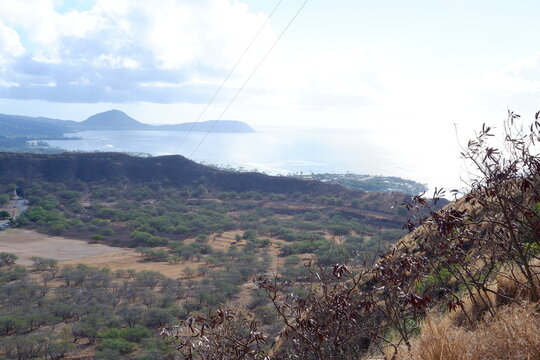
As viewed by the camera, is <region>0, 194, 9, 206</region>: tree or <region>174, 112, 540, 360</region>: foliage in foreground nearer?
<region>174, 112, 540, 360</region>: foliage in foreground

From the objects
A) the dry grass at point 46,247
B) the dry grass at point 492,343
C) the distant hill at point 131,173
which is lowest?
the dry grass at point 46,247

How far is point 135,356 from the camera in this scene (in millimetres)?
10367

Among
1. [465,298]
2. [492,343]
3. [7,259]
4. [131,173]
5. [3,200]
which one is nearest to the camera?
[492,343]

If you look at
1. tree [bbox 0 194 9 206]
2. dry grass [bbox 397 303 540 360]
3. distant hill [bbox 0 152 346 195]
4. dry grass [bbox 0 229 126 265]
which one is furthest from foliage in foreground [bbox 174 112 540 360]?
tree [bbox 0 194 9 206]

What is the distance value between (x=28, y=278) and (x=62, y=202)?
78.7ft

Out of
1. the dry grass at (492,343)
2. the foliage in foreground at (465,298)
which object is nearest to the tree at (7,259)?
the foliage in foreground at (465,298)

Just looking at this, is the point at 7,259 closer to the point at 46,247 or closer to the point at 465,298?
the point at 46,247

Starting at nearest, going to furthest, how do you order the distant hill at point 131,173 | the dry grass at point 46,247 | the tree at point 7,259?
the tree at point 7,259, the dry grass at point 46,247, the distant hill at point 131,173

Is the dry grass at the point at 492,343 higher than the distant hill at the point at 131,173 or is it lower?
higher

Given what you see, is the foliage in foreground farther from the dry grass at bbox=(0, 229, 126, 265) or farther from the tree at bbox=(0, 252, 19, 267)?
the dry grass at bbox=(0, 229, 126, 265)

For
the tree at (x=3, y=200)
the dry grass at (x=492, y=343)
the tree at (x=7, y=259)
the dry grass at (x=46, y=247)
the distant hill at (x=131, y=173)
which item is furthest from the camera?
the distant hill at (x=131, y=173)

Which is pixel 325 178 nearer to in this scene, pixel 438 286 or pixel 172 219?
pixel 172 219

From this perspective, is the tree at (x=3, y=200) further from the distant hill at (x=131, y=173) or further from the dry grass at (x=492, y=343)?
the dry grass at (x=492, y=343)

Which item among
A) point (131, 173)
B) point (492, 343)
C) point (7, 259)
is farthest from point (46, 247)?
point (492, 343)
